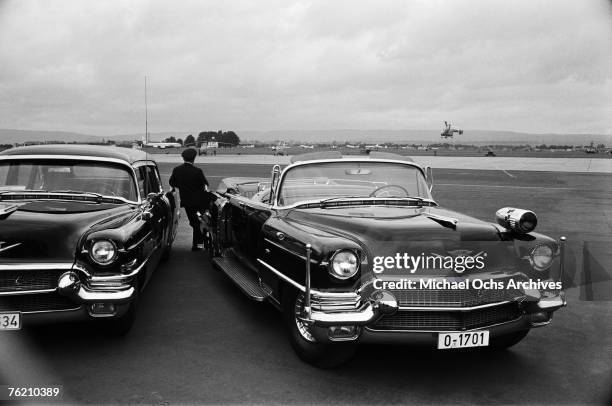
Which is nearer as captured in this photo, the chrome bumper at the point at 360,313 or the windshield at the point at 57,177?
the chrome bumper at the point at 360,313

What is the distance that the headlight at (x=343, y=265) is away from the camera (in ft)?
13.0

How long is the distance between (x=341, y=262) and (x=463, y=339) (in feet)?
3.30

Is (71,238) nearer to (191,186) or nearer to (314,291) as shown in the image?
(314,291)

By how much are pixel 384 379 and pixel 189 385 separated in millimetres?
1443

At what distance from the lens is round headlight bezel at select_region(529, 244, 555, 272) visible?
4.34 metres

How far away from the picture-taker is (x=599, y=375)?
430 centimetres

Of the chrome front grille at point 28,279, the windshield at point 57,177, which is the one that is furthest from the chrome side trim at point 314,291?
the windshield at point 57,177

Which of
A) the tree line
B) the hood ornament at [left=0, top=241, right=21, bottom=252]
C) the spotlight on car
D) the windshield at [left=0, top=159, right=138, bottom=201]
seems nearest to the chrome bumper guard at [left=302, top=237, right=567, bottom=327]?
the spotlight on car

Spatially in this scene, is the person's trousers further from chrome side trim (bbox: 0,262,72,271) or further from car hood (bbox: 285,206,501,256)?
chrome side trim (bbox: 0,262,72,271)

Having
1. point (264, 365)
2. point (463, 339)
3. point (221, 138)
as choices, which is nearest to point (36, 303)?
point (264, 365)

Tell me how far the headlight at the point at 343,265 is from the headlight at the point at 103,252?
6.08 feet

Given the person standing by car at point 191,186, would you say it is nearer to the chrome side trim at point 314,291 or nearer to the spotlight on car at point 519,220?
the chrome side trim at point 314,291

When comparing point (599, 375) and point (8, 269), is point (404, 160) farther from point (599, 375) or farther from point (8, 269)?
point (8, 269)

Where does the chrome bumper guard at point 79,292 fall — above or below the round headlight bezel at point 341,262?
below
